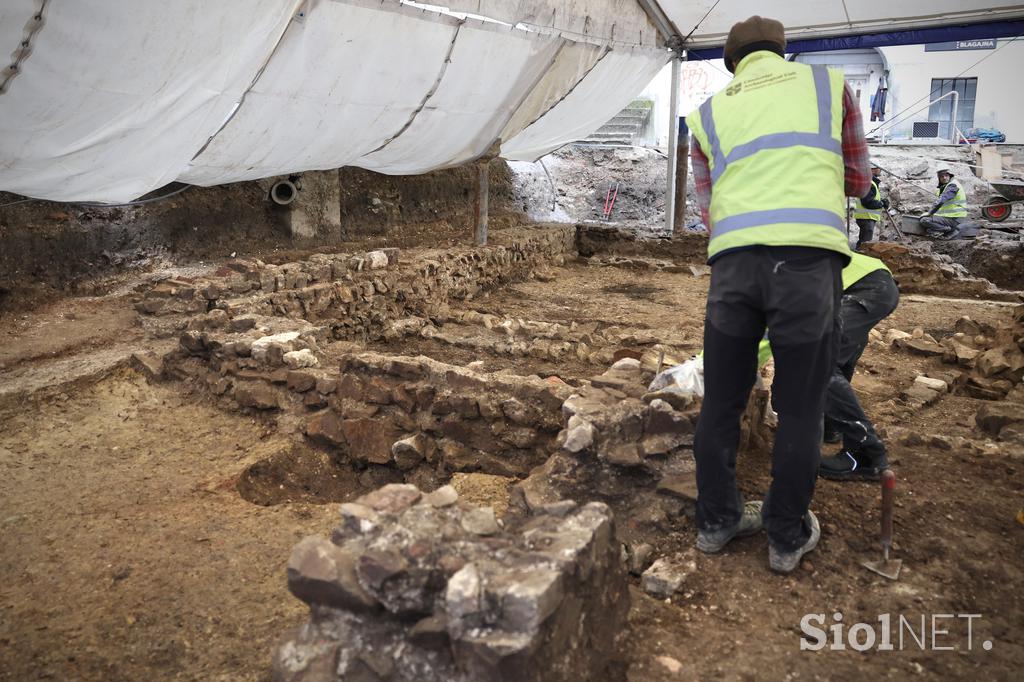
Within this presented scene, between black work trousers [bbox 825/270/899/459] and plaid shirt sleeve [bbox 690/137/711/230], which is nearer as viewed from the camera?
plaid shirt sleeve [bbox 690/137/711/230]

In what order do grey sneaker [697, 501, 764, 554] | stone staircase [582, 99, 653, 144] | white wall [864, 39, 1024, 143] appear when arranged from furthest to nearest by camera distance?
stone staircase [582, 99, 653, 144], white wall [864, 39, 1024, 143], grey sneaker [697, 501, 764, 554]

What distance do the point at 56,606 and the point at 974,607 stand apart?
316 cm

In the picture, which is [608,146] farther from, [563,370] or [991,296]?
[563,370]

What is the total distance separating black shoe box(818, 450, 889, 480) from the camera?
3.11 meters

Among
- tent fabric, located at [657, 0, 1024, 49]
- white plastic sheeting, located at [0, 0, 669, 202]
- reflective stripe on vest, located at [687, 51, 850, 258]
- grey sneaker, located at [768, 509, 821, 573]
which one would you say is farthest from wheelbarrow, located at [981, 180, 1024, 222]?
grey sneaker, located at [768, 509, 821, 573]

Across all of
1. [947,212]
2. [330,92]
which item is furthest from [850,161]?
[947,212]

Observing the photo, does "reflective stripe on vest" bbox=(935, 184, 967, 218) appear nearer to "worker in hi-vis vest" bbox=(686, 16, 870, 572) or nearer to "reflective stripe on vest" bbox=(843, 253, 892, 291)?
"reflective stripe on vest" bbox=(843, 253, 892, 291)

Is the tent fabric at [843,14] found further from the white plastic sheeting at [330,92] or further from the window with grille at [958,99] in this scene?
the window with grille at [958,99]

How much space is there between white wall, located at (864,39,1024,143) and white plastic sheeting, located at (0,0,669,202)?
1300 centimetres

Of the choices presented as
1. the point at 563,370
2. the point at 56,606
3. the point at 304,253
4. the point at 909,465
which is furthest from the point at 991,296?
the point at 56,606

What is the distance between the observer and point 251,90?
17.1 feet

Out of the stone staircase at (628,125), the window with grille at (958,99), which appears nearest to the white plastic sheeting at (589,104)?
the stone staircase at (628,125)

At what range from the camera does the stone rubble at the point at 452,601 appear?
70.9 inches

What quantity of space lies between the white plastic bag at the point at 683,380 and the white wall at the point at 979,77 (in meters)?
17.0
